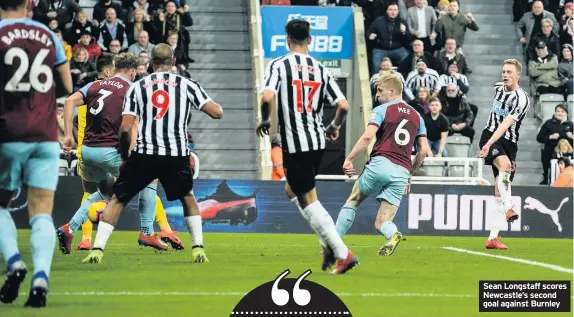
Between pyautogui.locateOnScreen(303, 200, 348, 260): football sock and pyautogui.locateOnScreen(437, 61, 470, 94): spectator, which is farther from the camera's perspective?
pyautogui.locateOnScreen(437, 61, 470, 94): spectator

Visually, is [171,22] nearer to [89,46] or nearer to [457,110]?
[89,46]

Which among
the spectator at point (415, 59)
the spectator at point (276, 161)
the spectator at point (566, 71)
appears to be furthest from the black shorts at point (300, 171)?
the spectator at point (566, 71)

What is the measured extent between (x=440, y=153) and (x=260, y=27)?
5.21 metres

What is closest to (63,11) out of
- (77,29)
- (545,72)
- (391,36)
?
(77,29)

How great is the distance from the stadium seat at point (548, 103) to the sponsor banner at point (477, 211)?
421cm

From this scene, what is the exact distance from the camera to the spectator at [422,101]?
71.4 ft

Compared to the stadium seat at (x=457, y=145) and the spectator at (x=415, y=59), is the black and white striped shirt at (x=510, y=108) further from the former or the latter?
the spectator at (x=415, y=59)

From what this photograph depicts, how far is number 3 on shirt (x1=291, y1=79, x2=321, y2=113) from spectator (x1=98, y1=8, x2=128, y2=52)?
13419mm

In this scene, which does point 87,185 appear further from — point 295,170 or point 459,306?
point 459,306

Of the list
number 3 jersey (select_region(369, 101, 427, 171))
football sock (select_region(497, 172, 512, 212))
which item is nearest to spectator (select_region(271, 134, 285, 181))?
football sock (select_region(497, 172, 512, 212))

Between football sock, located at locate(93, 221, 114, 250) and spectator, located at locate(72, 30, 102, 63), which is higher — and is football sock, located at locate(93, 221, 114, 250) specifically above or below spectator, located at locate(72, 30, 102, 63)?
below

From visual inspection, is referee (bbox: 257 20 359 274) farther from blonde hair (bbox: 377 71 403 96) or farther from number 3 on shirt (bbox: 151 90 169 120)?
blonde hair (bbox: 377 71 403 96)

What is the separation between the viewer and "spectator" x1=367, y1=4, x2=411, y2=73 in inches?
945

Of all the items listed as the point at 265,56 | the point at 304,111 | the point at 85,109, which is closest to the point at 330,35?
the point at 265,56
